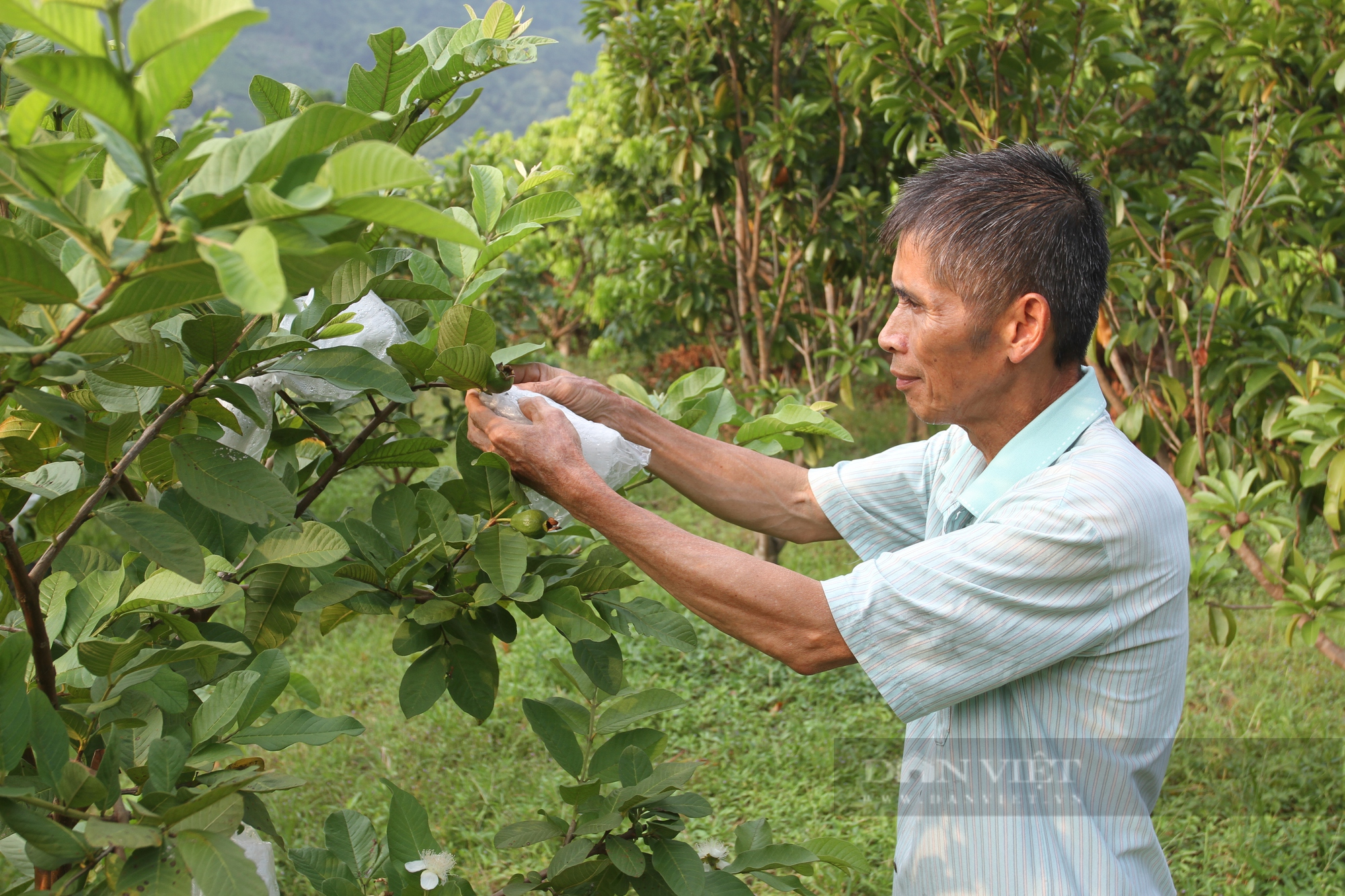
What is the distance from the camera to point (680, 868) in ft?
3.41

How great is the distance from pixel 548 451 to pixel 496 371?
4.2 inches

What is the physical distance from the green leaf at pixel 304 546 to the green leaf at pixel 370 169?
1.49ft

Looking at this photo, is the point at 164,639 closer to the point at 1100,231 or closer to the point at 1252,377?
the point at 1100,231

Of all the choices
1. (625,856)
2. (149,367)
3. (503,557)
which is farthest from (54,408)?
(625,856)

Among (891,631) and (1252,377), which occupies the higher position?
(891,631)

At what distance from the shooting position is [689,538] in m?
1.22

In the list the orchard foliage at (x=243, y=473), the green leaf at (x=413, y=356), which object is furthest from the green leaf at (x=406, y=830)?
the green leaf at (x=413, y=356)

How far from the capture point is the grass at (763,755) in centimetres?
263

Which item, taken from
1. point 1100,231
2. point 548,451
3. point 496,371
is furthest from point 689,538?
point 1100,231

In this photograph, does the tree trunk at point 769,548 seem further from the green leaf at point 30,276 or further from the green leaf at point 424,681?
the green leaf at point 30,276

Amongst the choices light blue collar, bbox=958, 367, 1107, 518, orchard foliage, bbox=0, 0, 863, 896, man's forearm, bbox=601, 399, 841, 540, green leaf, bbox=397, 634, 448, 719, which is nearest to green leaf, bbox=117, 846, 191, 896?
orchard foliage, bbox=0, 0, 863, 896

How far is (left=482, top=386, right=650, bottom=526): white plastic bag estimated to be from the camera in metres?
1.16

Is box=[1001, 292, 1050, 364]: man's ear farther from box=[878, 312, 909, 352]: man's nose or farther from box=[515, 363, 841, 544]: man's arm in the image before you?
box=[515, 363, 841, 544]: man's arm

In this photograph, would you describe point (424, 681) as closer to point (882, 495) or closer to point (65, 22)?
point (65, 22)
